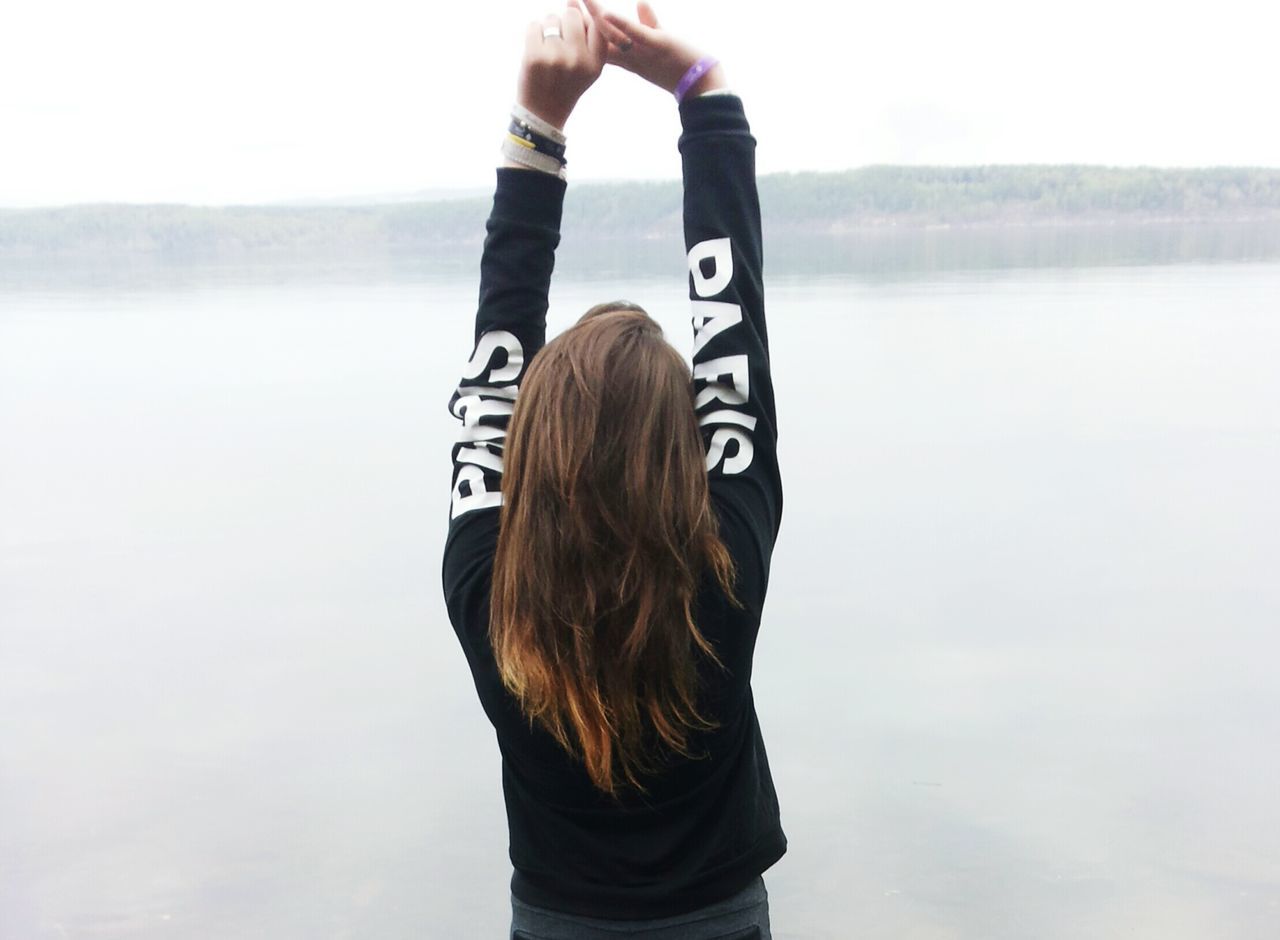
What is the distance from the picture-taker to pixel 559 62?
94 centimetres

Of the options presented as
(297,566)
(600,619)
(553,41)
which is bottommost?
(297,566)

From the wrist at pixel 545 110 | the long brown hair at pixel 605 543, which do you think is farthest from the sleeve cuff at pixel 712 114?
the long brown hair at pixel 605 543

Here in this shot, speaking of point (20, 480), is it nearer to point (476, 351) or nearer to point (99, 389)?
point (99, 389)

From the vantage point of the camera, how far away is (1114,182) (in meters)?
8.17

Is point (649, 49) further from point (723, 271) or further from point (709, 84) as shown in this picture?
point (723, 271)

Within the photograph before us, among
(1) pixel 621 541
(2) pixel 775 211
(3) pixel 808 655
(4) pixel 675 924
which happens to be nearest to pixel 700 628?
(1) pixel 621 541

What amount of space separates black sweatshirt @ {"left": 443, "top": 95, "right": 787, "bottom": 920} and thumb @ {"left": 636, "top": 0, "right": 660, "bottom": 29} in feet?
0.43

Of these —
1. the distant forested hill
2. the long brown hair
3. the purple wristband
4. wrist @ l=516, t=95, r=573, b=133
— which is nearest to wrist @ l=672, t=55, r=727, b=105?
the purple wristband

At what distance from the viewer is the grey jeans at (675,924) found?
88 centimetres

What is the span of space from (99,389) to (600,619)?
504 centimetres

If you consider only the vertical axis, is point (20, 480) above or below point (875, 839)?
above

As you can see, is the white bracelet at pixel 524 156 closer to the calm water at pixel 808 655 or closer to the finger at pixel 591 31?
the finger at pixel 591 31

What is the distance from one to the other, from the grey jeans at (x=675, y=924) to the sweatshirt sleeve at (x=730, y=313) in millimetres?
284

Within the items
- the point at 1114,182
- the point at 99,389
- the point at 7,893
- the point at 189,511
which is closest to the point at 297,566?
the point at 189,511
